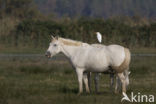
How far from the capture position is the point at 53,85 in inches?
816

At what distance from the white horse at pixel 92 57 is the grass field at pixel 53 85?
72 centimetres

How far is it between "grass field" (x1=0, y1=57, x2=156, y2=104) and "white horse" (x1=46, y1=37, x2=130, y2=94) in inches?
28.3

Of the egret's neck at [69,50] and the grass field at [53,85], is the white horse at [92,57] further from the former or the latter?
the grass field at [53,85]

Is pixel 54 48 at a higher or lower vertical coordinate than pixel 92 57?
higher

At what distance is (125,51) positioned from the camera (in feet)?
57.4

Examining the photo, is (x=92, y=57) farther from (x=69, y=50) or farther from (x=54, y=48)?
(x=54, y=48)

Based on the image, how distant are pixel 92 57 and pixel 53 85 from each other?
3.40 meters

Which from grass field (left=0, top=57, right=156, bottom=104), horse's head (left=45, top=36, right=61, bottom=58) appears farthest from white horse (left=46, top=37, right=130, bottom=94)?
grass field (left=0, top=57, right=156, bottom=104)

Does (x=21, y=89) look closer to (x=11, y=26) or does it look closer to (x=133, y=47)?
(x=133, y=47)

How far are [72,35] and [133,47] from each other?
528cm

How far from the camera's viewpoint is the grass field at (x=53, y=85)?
16.6 meters

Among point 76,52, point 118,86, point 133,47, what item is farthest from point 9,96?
point 133,47

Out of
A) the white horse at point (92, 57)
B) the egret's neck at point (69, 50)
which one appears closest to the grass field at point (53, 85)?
the white horse at point (92, 57)

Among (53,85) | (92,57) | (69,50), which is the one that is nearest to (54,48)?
(69,50)
